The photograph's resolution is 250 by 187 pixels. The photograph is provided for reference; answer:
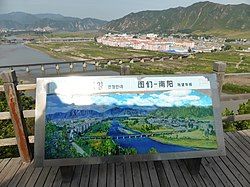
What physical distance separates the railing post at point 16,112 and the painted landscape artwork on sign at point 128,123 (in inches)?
26.5

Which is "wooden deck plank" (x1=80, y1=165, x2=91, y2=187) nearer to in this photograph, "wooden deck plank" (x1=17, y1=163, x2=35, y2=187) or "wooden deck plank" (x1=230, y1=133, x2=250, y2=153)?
"wooden deck plank" (x1=17, y1=163, x2=35, y2=187)

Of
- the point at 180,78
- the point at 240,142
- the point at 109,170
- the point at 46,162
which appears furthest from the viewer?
the point at 240,142

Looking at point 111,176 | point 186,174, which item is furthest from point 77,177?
point 186,174

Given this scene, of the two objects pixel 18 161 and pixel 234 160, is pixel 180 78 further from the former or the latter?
pixel 18 161

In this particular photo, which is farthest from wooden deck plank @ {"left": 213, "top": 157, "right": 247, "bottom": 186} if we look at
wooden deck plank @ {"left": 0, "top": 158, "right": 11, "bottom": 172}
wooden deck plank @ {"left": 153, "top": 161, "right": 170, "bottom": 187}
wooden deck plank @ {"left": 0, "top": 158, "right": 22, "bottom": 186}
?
wooden deck plank @ {"left": 0, "top": 158, "right": 11, "bottom": 172}

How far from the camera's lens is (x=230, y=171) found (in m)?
4.08

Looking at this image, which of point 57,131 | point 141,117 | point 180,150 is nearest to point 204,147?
point 180,150

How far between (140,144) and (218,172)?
1.27 metres

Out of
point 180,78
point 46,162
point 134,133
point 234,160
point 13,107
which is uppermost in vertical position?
point 180,78

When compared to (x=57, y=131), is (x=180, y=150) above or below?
below

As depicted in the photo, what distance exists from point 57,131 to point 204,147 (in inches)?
76.9

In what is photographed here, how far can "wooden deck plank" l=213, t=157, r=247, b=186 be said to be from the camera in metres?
3.85

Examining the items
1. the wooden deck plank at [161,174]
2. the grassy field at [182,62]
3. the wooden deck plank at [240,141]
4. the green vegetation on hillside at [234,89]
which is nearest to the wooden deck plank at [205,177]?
the wooden deck plank at [161,174]

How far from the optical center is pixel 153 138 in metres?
3.74
